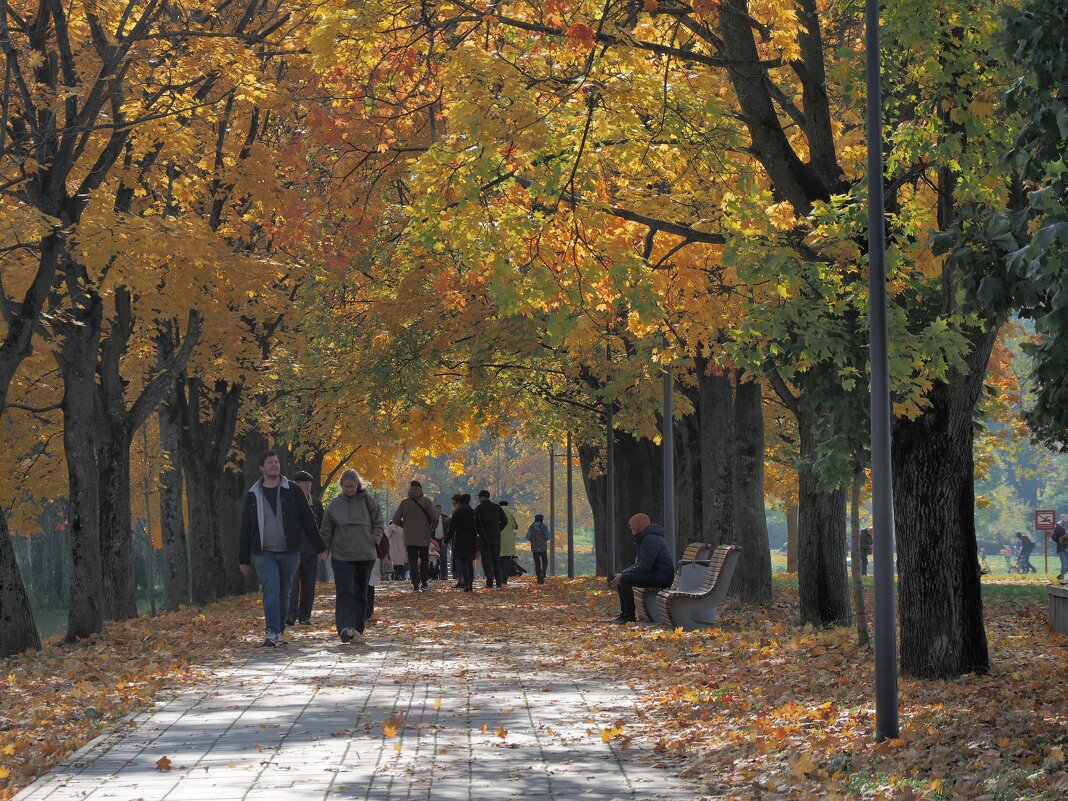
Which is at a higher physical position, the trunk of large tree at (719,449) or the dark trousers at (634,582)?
the trunk of large tree at (719,449)

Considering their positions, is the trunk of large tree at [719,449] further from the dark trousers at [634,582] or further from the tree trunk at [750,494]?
the dark trousers at [634,582]

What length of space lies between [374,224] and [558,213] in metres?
3.64

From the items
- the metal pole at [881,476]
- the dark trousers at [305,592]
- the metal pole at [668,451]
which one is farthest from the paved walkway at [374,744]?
the metal pole at [668,451]

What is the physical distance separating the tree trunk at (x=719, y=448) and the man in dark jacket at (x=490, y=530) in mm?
7832

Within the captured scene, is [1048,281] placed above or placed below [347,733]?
above

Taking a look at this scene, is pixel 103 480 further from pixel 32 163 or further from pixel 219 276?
pixel 32 163

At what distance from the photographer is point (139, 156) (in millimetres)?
18656

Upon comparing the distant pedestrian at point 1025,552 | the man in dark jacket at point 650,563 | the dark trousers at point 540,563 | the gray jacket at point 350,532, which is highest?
the gray jacket at point 350,532

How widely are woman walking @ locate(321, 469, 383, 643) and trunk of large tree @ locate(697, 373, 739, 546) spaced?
7.41m

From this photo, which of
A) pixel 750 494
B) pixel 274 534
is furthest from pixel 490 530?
pixel 274 534

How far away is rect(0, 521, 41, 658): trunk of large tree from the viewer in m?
16.6

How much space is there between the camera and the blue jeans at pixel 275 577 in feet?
52.0

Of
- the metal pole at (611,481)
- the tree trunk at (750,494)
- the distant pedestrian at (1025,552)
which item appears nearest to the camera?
the tree trunk at (750,494)

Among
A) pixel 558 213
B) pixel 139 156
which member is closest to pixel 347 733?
pixel 558 213
